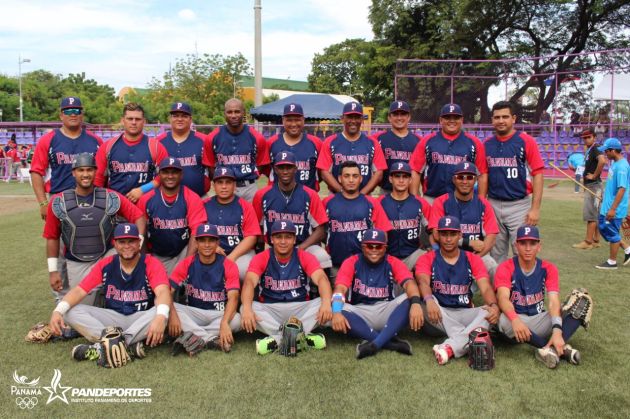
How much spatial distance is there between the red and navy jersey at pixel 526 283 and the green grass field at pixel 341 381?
42 centimetres

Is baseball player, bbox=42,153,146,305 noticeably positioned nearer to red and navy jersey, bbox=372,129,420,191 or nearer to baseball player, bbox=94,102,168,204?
baseball player, bbox=94,102,168,204

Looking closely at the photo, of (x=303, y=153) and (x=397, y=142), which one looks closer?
(x=303, y=153)

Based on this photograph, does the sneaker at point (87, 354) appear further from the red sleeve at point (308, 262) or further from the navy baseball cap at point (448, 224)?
the navy baseball cap at point (448, 224)

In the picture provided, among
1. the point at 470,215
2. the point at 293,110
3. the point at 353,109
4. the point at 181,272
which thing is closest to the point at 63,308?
the point at 181,272

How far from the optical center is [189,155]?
643 cm

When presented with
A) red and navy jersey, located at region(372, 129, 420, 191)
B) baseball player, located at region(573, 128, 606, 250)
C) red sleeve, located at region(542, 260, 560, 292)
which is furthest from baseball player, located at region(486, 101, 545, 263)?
baseball player, located at region(573, 128, 606, 250)

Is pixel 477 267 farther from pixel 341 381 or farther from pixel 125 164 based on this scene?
pixel 125 164

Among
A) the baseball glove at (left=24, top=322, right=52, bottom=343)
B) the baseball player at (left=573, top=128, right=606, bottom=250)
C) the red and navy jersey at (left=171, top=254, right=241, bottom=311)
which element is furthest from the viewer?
the baseball player at (left=573, top=128, right=606, bottom=250)

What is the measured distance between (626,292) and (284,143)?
494cm

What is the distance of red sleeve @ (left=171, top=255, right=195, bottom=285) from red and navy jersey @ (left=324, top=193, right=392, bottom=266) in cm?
165

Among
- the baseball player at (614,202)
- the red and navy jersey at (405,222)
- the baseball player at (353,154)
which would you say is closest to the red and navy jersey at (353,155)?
the baseball player at (353,154)

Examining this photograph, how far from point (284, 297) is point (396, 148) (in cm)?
266

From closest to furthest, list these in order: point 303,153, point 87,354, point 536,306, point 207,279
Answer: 1. point 87,354
2. point 536,306
3. point 207,279
4. point 303,153

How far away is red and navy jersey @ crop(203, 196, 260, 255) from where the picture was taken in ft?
19.2
